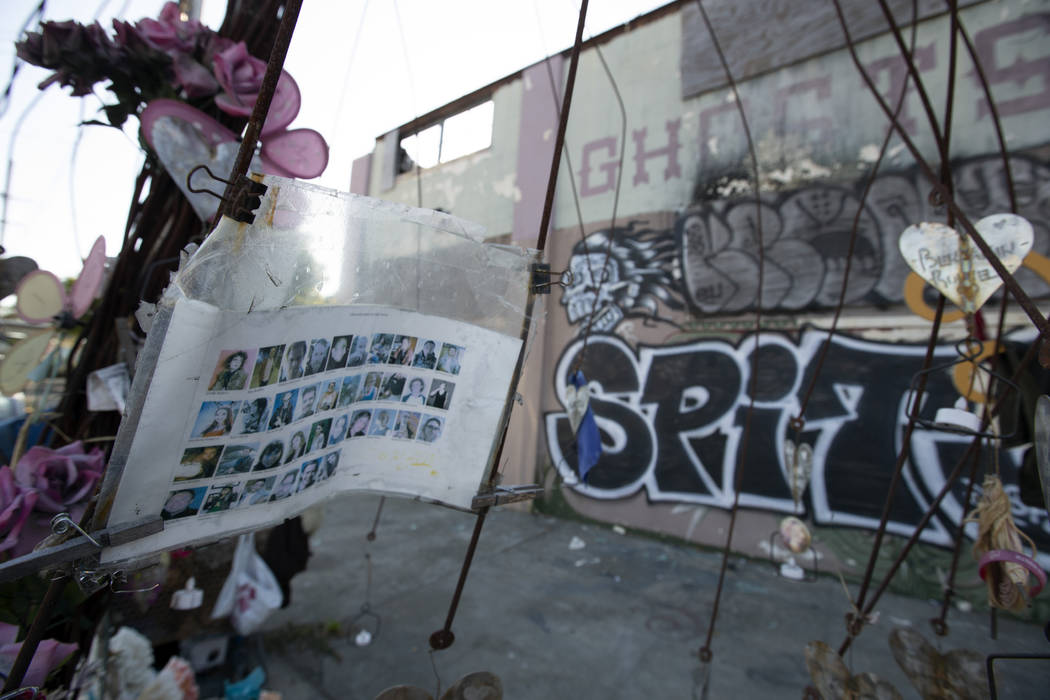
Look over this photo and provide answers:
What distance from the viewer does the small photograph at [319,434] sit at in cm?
86

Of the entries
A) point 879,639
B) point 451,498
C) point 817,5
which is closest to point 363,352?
point 451,498

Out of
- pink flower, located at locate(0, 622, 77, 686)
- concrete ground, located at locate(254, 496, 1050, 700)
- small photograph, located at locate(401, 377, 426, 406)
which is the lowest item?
concrete ground, located at locate(254, 496, 1050, 700)

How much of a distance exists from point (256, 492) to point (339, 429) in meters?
0.17

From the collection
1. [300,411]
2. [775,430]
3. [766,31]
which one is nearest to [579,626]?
[775,430]

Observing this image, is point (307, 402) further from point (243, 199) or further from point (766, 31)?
point (766, 31)

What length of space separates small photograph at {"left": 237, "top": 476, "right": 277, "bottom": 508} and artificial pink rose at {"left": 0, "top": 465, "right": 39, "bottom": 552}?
526 millimetres

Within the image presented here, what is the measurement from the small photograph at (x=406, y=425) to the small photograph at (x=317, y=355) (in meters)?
0.20

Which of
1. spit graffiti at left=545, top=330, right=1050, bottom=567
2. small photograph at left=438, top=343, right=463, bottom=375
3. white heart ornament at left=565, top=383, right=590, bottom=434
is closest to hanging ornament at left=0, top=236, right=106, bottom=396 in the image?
small photograph at left=438, top=343, right=463, bottom=375

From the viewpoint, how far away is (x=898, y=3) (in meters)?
3.31

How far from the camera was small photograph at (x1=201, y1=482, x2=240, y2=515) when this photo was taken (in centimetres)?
74

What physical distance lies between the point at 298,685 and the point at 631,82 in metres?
5.24

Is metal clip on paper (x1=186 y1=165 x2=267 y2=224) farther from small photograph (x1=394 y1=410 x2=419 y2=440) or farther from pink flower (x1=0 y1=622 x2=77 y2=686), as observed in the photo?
pink flower (x1=0 y1=622 x2=77 y2=686)

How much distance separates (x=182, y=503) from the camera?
2.32ft

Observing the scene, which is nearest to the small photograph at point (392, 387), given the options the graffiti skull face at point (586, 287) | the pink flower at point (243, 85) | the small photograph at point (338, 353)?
the small photograph at point (338, 353)
